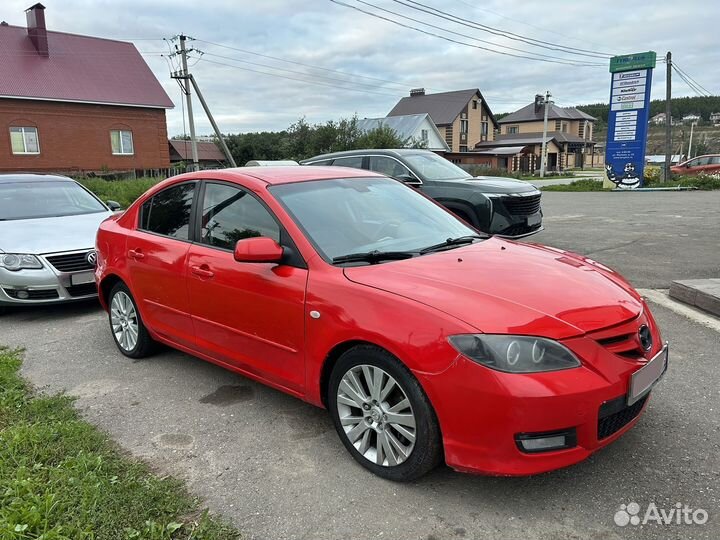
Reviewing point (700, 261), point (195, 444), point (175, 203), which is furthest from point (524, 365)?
point (700, 261)

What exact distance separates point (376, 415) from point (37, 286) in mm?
4886

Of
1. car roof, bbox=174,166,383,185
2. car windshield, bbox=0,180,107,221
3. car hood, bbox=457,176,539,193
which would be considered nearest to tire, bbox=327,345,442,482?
car roof, bbox=174,166,383,185

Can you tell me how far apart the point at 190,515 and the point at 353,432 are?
91 cm

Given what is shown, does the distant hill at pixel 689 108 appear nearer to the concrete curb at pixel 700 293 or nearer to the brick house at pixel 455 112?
the brick house at pixel 455 112

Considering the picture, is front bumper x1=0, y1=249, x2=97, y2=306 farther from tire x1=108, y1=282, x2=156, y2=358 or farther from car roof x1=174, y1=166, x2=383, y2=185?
car roof x1=174, y1=166, x2=383, y2=185

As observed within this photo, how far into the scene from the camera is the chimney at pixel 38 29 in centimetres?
3372

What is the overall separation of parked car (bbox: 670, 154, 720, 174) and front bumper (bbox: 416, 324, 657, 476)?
101 feet

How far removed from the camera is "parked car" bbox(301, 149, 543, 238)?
26.2 ft

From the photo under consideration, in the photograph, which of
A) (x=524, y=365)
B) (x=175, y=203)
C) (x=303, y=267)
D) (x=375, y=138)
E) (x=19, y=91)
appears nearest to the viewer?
(x=524, y=365)

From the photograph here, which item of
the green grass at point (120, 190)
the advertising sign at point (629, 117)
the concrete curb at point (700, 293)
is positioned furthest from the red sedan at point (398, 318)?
the advertising sign at point (629, 117)

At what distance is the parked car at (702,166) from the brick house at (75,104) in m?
31.8

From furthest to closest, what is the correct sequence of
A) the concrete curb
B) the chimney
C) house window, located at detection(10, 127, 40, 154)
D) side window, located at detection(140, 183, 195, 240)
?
the chimney < house window, located at detection(10, 127, 40, 154) < the concrete curb < side window, located at detection(140, 183, 195, 240)

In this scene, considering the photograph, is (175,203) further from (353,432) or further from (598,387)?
(598,387)

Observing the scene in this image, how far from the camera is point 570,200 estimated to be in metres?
19.7
